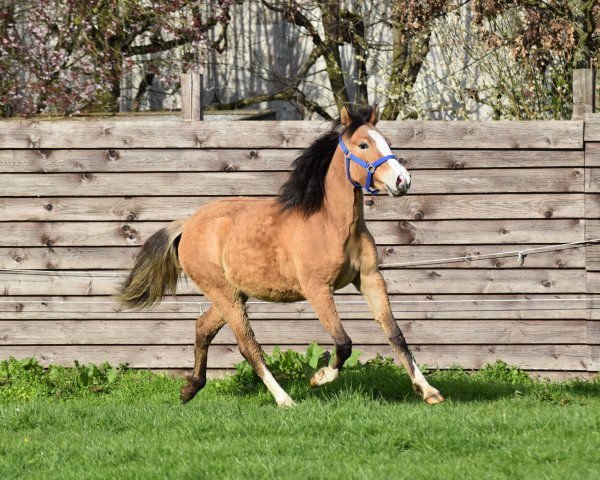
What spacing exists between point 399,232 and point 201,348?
2060mm

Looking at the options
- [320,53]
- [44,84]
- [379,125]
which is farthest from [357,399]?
[320,53]

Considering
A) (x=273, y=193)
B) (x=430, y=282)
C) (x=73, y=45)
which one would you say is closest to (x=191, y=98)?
(x=273, y=193)

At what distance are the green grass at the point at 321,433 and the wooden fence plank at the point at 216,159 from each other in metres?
1.81

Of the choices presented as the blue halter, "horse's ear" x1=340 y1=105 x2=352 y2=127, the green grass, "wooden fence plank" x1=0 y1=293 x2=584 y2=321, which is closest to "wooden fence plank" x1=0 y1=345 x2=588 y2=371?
"wooden fence plank" x1=0 y1=293 x2=584 y2=321

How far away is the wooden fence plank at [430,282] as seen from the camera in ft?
28.5

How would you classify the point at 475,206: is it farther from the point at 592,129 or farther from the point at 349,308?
the point at 349,308

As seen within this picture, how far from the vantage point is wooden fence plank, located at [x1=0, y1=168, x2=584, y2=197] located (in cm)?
869

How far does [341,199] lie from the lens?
7020mm

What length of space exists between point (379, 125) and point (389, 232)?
90 centimetres

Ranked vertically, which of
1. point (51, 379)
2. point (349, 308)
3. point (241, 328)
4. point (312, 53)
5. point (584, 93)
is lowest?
point (51, 379)

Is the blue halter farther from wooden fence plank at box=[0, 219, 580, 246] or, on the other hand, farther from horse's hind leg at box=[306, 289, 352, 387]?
wooden fence plank at box=[0, 219, 580, 246]

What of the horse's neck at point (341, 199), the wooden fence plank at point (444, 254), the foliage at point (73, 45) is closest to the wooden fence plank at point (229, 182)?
the wooden fence plank at point (444, 254)

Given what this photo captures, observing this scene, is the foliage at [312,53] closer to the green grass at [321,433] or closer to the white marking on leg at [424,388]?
the green grass at [321,433]

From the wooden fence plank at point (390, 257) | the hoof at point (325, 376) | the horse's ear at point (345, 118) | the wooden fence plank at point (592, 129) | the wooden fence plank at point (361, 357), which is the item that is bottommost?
the wooden fence plank at point (361, 357)
